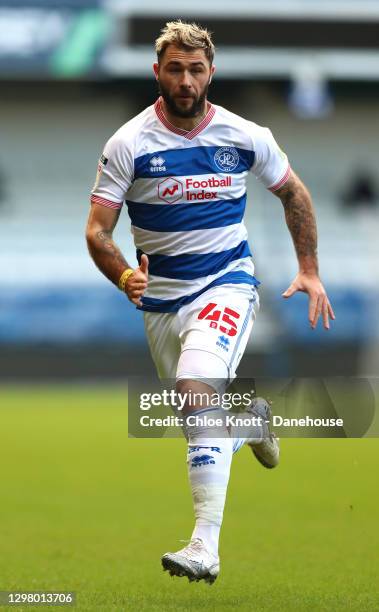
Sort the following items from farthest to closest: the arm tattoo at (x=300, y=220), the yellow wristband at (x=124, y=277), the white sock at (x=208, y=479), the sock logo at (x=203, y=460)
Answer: the arm tattoo at (x=300, y=220)
the yellow wristband at (x=124, y=277)
the sock logo at (x=203, y=460)
the white sock at (x=208, y=479)

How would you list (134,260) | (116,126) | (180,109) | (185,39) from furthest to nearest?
(116,126) → (134,260) → (180,109) → (185,39)

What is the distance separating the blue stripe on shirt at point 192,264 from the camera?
6.71 meters

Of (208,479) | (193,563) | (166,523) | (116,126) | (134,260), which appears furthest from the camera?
(116,126)

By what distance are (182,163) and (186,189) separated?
137 millimetres

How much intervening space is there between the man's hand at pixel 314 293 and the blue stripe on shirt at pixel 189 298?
28cm

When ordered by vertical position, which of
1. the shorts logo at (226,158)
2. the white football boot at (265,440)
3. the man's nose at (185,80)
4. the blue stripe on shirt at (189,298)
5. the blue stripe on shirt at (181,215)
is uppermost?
the man's nose at (185,80)

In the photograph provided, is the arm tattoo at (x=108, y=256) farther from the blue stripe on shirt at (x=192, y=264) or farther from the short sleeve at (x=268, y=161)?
the short sleeve at (x=268, y=161)

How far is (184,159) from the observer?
6645 millimetres

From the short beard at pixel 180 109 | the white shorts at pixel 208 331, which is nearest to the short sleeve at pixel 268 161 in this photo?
the short beard at pixel 180 109

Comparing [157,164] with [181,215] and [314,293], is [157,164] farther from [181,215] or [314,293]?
[314,293]

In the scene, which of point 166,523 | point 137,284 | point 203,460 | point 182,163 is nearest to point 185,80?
point 182,163

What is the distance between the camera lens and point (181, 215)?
6.69 m

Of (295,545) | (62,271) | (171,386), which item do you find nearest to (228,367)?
(171,386)

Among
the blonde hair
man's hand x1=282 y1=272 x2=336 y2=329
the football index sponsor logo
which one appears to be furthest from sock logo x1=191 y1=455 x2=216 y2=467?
the blonde hair
